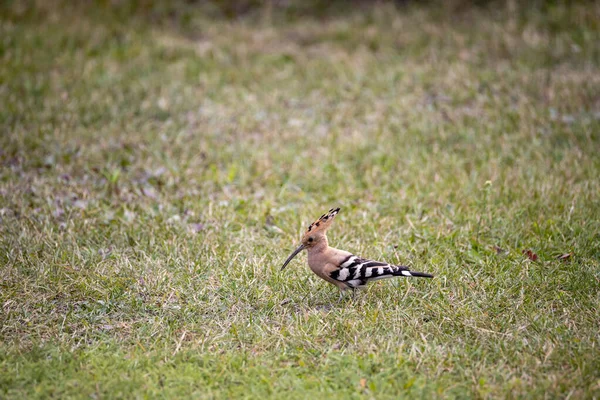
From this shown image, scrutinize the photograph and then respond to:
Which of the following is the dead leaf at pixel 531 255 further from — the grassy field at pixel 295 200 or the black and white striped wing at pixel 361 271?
the black and white striped wing at pixel 361 271

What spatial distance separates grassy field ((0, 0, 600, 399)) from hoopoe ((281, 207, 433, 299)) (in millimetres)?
194

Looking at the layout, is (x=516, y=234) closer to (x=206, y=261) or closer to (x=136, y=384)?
(x=206, y=261)

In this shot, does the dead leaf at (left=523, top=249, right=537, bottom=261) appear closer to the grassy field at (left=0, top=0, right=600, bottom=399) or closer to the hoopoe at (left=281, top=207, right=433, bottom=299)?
the grassy field at (left=0, top=0, right=600, bottom=399)

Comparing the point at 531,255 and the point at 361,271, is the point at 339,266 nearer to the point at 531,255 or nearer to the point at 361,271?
the point at 361,271

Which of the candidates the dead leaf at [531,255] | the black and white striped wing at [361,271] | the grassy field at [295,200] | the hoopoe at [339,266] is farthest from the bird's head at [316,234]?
the dead leaf at [531,255]

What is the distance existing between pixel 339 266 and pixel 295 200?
1.98 m

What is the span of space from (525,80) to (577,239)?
4.04 meters

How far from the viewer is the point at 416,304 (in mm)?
4301

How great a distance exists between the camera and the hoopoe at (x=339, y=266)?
4105 mm

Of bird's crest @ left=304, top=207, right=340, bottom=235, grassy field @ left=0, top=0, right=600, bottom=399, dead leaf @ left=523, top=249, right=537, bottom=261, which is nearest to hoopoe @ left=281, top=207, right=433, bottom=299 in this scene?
bird's crest @ left=304, top=207, right=340, bottom=235

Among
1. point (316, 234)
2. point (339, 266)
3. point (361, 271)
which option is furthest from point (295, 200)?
point (361, 271)

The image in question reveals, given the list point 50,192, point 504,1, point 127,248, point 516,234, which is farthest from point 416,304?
point 504,1

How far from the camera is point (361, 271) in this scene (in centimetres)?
415

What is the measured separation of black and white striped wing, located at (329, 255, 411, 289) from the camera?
4098 millimetres
